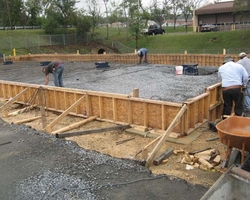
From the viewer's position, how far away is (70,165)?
5.50m

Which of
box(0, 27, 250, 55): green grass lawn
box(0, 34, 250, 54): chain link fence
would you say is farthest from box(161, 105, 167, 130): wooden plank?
box(0, 34, 250, 54): chain link fence

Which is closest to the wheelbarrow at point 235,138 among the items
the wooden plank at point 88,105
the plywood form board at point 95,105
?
the plywood form board at point 95,105

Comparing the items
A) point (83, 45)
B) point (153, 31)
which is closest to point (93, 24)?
point (83, 45)

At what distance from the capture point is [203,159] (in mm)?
5465

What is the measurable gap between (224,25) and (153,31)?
10.3 meters

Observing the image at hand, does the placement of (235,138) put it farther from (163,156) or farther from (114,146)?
(114,146)

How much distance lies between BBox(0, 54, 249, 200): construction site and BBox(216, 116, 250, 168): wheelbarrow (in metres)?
0.37

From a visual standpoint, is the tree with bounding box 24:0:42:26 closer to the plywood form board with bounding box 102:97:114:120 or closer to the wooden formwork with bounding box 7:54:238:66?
the wooden formwork with bounding box 7:54:238:66

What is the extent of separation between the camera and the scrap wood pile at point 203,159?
17.5ft

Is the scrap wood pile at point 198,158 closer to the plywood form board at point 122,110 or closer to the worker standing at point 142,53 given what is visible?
the plywood form board at point 122,110

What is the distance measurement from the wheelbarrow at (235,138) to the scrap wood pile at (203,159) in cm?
56

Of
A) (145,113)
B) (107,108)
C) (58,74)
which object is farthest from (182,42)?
(145,113)

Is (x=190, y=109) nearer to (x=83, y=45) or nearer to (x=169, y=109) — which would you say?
(x=169, y=109)

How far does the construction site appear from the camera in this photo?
183 inches
